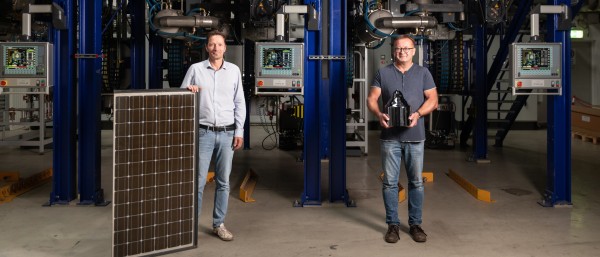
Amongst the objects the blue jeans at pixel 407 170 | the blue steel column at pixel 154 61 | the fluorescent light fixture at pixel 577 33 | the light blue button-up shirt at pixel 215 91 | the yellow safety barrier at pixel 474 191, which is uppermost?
the fluorescent light fixture at pixel 577 33

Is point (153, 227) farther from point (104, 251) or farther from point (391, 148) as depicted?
point (391, 148)

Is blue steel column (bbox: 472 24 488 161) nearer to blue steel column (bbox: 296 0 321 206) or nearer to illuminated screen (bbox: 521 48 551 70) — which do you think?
illuminated screen (bbox: 521 48 551 70)

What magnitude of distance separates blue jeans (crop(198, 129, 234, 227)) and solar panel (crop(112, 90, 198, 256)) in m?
0.31

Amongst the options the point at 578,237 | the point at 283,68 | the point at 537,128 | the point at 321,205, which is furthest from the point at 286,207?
the point at 537,128

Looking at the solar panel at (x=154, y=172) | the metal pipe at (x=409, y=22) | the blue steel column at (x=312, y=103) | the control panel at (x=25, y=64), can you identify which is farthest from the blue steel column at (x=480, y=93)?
the control panel at (x=25, y=64)

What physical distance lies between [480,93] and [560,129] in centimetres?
394

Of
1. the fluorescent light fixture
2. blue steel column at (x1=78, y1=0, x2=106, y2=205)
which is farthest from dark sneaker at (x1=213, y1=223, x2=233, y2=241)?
the fluorescent light fixture

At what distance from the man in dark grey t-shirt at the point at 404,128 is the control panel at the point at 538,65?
1.88 meters

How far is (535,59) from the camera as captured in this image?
626cm

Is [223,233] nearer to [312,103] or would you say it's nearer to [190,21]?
[312,103]

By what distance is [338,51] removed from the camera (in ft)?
20.8

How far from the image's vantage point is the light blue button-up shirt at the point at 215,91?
15.5ft

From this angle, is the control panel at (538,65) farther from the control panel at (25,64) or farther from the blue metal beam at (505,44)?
the control panel at (25,64)

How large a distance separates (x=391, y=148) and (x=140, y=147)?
2.17 metres
